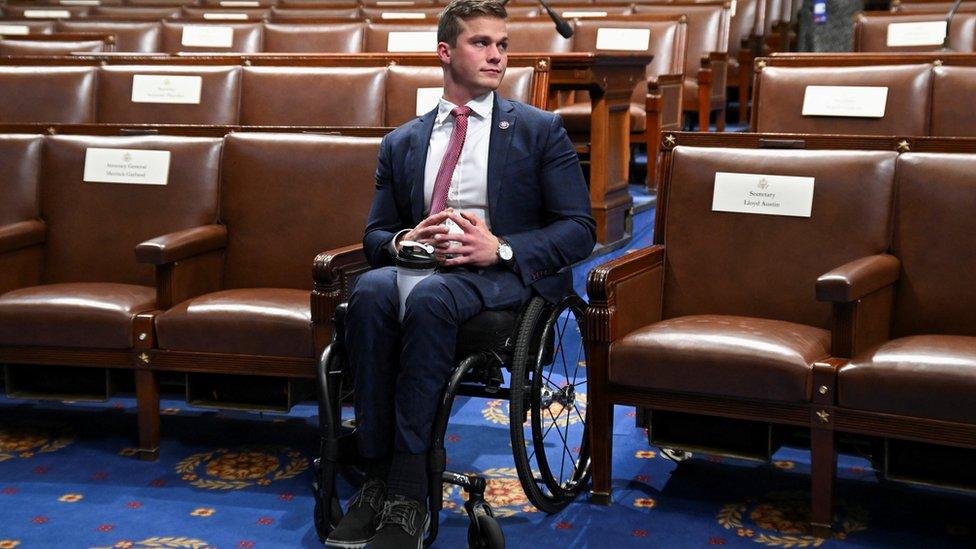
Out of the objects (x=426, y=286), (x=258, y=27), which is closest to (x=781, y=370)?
(x=426, y=286)

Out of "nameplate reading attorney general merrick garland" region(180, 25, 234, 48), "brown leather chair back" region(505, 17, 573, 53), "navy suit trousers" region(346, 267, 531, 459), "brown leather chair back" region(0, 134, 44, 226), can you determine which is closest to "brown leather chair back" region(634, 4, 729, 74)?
"brown leather chair back" region(505, 17, 573, 53)

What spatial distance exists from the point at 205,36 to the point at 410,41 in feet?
4.14

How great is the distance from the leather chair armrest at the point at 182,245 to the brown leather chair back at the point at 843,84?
5.21 ft

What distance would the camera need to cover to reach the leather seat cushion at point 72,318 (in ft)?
9.48

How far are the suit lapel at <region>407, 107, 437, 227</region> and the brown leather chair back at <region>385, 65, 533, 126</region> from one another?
106cm

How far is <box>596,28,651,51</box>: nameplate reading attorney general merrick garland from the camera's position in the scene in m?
5.57

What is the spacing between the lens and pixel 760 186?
109 inches

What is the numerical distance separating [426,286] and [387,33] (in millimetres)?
3370

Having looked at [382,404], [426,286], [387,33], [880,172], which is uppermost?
[387,33]

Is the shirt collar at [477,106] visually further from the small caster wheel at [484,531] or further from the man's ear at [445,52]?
the small caster wheel at [484,531]

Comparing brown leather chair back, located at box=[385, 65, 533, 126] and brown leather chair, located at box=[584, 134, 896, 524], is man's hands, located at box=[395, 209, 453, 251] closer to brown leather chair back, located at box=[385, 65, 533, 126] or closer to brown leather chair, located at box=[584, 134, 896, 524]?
brown leather chair, located at box=[584, 134, 896, 524]

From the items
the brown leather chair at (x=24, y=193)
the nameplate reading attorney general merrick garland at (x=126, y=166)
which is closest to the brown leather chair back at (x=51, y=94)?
the brown leather chair at (x=24, y=193)

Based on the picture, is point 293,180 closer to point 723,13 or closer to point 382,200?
point 382,200

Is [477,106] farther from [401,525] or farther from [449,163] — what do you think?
[401,525]
